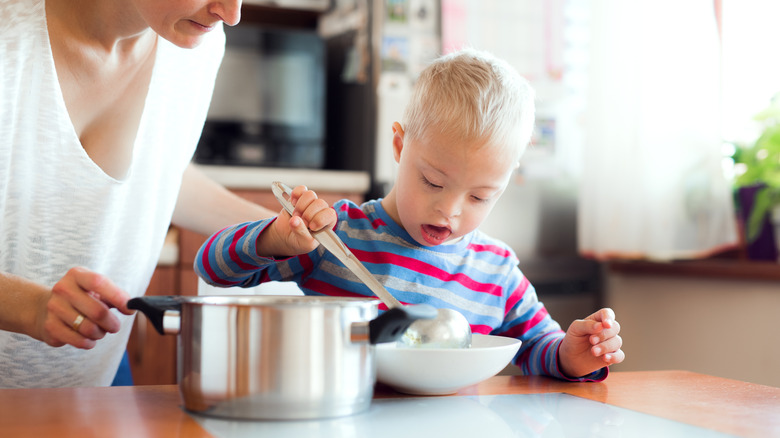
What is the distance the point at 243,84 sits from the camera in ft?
8.25

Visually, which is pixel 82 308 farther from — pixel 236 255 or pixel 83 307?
pixel 236 255

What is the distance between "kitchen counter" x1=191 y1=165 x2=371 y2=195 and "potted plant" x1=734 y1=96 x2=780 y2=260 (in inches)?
42.6

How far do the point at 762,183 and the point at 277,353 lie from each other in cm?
190

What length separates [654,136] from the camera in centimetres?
225

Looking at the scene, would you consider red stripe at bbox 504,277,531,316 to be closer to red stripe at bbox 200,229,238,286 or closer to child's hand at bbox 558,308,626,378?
child's hand at bbox 558,308,626,378

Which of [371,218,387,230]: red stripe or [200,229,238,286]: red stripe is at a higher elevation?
[371,218,387,230]: red stripe

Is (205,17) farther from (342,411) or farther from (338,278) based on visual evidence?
(342,411)

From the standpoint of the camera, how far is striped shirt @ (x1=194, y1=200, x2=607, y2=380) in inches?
39.7

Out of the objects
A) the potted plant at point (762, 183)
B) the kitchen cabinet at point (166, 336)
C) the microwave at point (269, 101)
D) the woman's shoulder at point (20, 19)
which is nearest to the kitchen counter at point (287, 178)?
the kitchen cabinet at point (166, 336)

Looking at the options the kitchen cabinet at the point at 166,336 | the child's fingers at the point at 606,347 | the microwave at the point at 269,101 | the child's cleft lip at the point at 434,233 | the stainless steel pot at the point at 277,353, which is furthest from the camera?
the microwave at the point at 269,101

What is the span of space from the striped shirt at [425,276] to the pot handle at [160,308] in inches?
12.2

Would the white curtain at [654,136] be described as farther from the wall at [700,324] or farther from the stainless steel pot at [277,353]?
the stainless steel pot at [277,353]

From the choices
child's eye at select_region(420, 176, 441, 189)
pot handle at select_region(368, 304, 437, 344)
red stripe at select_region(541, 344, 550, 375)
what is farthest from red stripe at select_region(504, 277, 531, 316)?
pot handle at select_region(368, 304, 437, 344)

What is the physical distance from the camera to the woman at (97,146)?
3.11 feet
